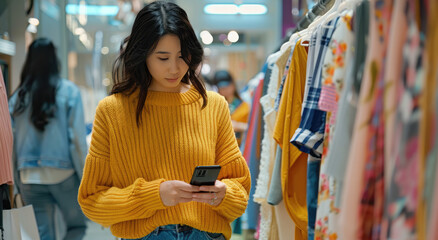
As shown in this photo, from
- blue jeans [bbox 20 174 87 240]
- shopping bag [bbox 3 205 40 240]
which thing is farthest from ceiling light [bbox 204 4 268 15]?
shopping bag [bbox 3 205 40 240]

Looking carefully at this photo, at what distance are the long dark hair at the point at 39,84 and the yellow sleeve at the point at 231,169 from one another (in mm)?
1876

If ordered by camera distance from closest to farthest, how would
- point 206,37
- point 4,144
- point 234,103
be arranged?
point 4,144
point 234,103
point 206,37

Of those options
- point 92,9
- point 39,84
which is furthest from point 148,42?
point 92,9

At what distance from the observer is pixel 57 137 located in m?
3.72

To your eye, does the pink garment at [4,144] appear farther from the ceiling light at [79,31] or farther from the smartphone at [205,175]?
the ceiling light at [79,31]

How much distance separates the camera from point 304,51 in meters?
2.40

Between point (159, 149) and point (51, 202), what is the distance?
195 centimetres

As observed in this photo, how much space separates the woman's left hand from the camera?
1.86m

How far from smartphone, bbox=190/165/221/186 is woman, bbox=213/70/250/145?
342cm

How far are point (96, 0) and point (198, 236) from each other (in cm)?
358

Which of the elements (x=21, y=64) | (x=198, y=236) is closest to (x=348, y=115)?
(x=198, y=236)

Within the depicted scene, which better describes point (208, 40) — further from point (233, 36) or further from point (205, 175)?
point (205, 175)

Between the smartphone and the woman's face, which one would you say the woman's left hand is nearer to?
the smartphone

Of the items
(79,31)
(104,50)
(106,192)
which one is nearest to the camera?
(106,192)
